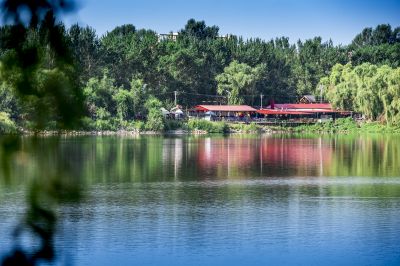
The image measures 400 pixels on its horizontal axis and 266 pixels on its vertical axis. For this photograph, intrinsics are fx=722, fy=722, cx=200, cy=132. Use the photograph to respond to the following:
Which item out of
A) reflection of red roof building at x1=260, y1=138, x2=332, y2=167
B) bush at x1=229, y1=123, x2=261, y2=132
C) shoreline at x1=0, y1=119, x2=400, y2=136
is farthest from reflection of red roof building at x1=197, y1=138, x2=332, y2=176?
bush at x1=229, y1=123, x2=261, y2=132

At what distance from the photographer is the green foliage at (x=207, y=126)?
246 feet

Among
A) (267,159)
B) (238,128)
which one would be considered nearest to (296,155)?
(267,159)

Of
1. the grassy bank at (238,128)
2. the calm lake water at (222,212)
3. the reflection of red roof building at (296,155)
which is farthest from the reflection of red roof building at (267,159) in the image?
the grassy bank at (238,128)

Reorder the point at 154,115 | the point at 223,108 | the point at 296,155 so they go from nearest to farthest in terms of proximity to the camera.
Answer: the point at 296,155 → the point at 154,115 → the point at 223,108

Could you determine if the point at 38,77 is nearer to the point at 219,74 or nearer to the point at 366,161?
the point at 366,161

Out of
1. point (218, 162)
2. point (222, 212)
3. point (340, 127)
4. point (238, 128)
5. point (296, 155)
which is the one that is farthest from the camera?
point (340, 127)

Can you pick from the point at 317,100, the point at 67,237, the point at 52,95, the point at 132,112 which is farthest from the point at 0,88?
the point at 317,100

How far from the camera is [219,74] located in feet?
271

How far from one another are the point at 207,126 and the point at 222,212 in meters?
56.4

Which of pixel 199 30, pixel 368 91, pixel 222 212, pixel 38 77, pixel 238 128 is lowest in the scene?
pixel 222 212

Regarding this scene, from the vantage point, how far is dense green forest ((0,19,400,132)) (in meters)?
68.7

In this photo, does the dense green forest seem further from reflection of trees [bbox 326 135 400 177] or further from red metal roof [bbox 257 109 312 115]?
reflection of trees [bbox 326 135 400 177]

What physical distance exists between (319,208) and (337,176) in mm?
10021

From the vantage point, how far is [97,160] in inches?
1473
